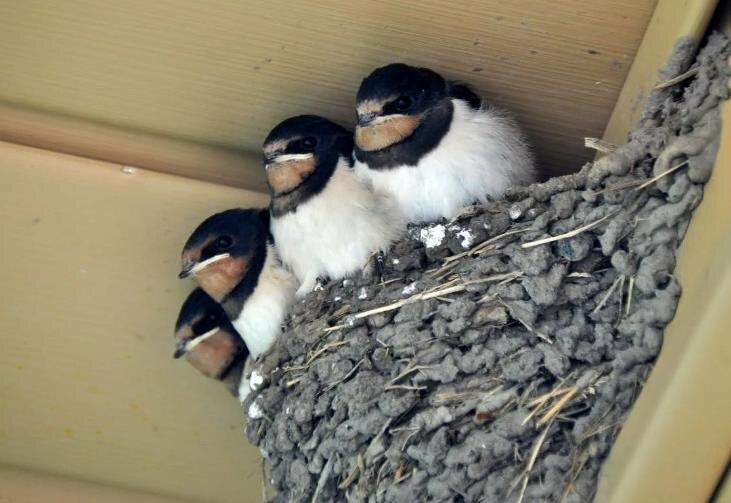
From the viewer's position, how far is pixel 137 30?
2.31 meters

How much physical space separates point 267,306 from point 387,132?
51 centimetres

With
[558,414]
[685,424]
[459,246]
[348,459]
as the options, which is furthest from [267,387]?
[685,424]

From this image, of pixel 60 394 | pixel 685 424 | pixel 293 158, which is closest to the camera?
pixel 685 424

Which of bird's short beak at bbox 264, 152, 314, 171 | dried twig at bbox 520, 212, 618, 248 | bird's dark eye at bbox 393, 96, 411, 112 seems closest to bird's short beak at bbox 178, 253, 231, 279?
bird's short beak at bbox 264, 152, 314, 171

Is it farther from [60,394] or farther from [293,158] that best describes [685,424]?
[60,394]

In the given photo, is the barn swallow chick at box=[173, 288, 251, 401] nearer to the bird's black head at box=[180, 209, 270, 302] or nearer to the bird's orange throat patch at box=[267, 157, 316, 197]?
the bird's black head at box=[180, 209, 270, 302]

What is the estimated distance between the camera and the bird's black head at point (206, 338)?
2609mm

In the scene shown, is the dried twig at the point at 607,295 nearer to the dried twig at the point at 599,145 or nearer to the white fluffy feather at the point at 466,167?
the dried twig at the point at 599,145

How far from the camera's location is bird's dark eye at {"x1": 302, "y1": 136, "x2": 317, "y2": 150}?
8.07 feet

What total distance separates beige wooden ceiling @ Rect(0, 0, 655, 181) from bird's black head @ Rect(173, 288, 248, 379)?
40cm

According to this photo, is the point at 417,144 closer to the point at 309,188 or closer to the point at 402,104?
the point at 402,104

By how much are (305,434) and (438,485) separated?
0.38 metres

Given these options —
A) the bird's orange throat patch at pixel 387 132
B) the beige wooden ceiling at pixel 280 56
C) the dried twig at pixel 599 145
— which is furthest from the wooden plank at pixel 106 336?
the dried twig at pixel 599 145

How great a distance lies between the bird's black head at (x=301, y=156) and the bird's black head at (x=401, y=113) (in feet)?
0.19
